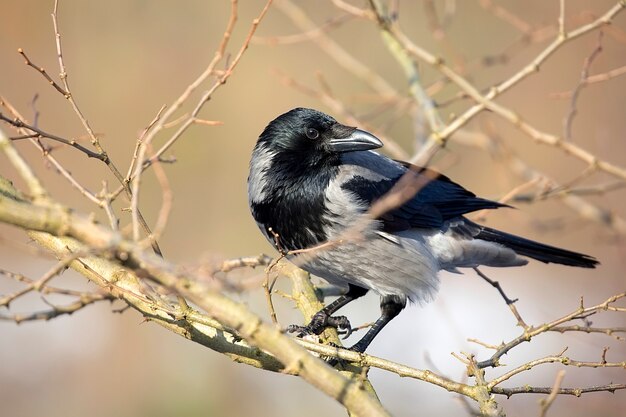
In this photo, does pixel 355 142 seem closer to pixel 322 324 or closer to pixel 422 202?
pixel 422 202

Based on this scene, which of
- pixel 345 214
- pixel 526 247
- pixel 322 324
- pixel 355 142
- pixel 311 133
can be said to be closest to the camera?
pixel 322 324

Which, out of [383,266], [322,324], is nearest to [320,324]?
[322,324]

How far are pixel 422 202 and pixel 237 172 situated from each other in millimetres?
5684

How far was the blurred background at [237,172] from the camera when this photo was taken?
309 inches

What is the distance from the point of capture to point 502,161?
211 inches

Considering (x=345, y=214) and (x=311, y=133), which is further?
(x=311, y=133)

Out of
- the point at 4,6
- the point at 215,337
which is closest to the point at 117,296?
the point at 215,337

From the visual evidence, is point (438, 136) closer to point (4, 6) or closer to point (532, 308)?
point (532, 308)

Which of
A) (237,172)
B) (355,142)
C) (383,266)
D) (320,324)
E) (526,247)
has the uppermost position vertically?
(237,172)

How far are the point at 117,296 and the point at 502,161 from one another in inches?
131

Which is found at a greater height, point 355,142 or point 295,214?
point 355,142

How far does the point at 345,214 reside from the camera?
4523 millimetres

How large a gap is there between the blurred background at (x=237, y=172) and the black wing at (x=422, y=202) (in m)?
2.25

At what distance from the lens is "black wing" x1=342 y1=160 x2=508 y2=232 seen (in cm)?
468
